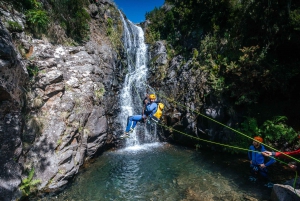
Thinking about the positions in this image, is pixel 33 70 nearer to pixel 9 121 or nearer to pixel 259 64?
pixel 9 121

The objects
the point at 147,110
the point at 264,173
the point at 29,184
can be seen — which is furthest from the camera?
the point at 147,110

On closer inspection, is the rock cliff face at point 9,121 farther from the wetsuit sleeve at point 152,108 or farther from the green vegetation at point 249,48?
the green vegetation at point 249,48

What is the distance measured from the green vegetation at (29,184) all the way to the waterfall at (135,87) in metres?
6.78

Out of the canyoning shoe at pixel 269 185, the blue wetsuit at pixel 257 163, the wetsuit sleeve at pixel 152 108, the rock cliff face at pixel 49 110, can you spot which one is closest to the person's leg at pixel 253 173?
the blue wetsuit at pixel 257 163

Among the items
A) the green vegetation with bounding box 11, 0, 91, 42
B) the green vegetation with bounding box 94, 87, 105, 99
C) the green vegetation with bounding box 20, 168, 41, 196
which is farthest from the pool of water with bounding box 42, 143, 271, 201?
the green vegetation with bounding box 11, 0, 91, 42

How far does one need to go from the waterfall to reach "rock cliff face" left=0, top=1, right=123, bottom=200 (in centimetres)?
99

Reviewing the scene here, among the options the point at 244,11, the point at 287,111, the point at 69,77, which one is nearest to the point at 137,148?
the point at 69,77

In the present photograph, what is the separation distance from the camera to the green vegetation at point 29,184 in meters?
5.86

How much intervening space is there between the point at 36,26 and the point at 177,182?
1046 cm

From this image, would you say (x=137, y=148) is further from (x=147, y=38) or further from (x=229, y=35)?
(x=147, y=38)

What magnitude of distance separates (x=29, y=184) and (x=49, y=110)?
3108mm

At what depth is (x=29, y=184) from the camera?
602 centimetres

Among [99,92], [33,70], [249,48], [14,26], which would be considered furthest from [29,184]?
[249,48]

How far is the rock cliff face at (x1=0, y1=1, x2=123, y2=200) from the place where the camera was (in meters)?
5.55
